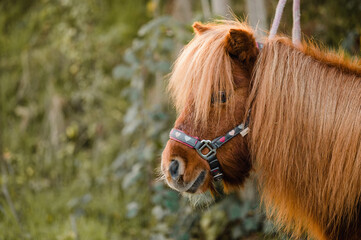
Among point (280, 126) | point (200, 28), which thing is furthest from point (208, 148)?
point (200, 28)

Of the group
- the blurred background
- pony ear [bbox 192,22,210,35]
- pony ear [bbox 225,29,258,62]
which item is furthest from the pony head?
the blurred background

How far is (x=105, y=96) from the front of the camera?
223 inches

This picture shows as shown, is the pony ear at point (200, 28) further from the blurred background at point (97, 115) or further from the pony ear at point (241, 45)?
the blurred background at point (97, 115)

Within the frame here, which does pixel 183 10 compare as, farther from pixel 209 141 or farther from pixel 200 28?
pixel 209 141

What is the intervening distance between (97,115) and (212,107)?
13.6 ft

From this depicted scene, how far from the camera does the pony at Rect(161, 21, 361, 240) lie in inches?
65.9

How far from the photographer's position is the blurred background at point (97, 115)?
3268 millimetres

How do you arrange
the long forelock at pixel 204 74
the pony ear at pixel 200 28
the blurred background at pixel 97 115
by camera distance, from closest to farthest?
the long forelock at pixel 204 74 → the pony ear at pixel 200 28 → the blurred background at pixel 97 115

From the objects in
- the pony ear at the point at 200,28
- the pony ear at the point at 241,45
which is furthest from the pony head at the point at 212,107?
the pony ear at the point at 200,28

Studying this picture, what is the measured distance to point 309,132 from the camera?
170 centimetres

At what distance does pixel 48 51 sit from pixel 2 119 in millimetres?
1371

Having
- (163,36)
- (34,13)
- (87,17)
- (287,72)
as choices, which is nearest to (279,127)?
(287,72)

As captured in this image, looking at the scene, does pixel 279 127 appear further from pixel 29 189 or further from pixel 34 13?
pixel 34 13

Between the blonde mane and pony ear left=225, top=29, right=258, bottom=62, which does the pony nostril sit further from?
pony ear left=225, top=29, right=258, bottom=62
